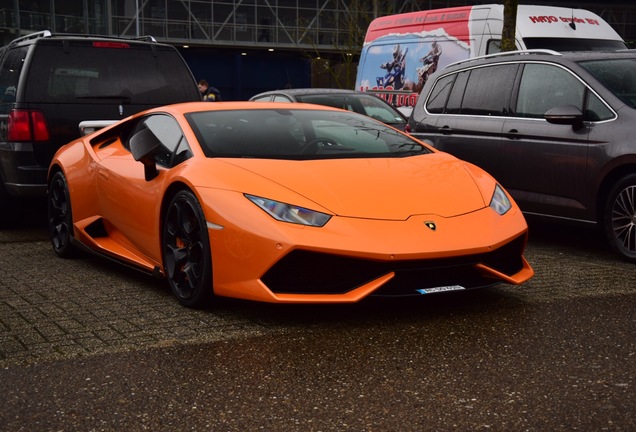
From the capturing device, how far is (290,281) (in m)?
5.20

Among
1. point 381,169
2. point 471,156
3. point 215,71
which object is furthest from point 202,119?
point 215,71

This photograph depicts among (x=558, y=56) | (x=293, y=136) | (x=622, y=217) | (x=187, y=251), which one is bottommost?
(x=622, y=217)

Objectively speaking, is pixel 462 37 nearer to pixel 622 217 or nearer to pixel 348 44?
pixel 622 217

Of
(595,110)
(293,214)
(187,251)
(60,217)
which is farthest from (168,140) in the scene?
(595,110)

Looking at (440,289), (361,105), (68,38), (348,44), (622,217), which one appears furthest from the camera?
(348,44)

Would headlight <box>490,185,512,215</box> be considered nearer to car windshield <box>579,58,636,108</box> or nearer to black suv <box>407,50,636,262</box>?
black suv <box>407,50,636,262</box>

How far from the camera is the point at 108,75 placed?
30.4 ft

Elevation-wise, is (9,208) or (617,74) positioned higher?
(617,74)

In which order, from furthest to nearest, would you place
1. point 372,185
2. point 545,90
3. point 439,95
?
point 439,95 < point 545,90 < point 372,185

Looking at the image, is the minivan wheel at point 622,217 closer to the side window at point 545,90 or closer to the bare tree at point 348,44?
the side window at point 545,90

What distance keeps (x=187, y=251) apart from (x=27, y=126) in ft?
12.0

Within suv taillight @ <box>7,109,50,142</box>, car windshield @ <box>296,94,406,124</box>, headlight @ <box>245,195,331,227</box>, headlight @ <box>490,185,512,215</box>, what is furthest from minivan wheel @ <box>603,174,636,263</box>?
car windshield @ <box>296,94,406,124</box>

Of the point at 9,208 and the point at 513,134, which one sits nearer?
the point at 513,134

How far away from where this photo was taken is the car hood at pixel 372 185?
5395 mm
